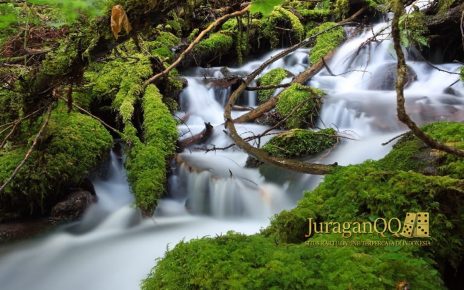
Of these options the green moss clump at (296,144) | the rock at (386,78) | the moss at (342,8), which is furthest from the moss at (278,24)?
the green moss clump at (296,144)

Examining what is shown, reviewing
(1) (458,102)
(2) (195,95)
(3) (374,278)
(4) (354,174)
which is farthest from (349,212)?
(2) (195,95)

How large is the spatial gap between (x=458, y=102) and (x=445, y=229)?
6.05m

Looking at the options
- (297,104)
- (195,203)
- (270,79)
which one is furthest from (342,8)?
(195,203)

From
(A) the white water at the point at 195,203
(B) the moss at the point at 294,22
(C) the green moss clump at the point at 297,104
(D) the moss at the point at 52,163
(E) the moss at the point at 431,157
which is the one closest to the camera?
(E) the moss at the point at 431,157

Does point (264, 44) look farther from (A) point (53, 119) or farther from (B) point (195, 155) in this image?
(A) point (53, 119)

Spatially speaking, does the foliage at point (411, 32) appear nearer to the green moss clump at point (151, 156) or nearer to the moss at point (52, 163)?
the green moss clump at point (151, 156)

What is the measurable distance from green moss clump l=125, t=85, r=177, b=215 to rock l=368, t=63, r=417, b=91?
4885 millimetres

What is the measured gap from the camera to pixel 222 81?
29.9 feet

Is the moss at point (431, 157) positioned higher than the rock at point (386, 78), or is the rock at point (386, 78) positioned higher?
the rock at point (386, 78)

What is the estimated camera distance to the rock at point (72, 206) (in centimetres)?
473

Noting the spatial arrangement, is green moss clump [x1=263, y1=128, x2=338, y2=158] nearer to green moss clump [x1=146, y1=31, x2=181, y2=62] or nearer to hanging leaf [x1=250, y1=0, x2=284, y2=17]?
hanging leaf [x1=250, y1=0, x2=284, y2=17]

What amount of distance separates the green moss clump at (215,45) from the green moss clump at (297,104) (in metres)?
3.90

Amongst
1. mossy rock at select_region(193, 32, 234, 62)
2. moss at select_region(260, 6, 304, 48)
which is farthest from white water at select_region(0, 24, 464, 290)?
moss at select_region(260, 6, 304, 48)

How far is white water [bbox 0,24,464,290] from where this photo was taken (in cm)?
406
